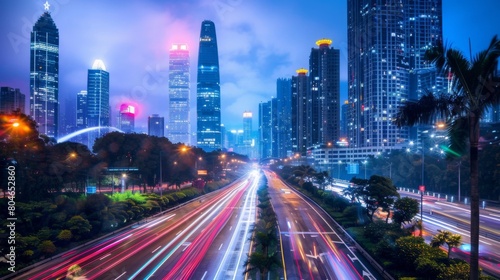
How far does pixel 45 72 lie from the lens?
11600 cm

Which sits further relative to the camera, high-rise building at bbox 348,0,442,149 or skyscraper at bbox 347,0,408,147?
high-rise building at bbox 348,0,442,149

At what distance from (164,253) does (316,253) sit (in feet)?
41.2

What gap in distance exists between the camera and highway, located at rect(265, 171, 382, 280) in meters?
22.6

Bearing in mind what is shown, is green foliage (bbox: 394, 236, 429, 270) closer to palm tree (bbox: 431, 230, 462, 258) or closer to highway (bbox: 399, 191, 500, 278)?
palm tree (bbox: 431, 230, 462, 258)

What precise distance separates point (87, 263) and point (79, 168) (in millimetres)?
35267

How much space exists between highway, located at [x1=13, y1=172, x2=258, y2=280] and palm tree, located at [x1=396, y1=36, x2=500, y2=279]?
16.4m

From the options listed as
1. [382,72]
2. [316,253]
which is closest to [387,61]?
[382,72]

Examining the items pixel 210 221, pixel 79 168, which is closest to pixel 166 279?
pixel 210 221

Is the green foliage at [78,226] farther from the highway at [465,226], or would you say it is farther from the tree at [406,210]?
the highway at [465,226]

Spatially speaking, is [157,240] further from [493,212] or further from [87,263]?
[493,212]

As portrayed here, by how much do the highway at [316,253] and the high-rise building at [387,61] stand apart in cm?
12452

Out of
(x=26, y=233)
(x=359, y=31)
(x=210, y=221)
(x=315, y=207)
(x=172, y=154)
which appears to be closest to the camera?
(x=26, y=233)

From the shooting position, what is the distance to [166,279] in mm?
21484

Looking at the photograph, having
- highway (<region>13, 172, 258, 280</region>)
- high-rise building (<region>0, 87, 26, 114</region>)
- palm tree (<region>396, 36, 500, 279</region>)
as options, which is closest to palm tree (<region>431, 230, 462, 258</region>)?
highway (<region>13, 172, 258, 280</region>)
